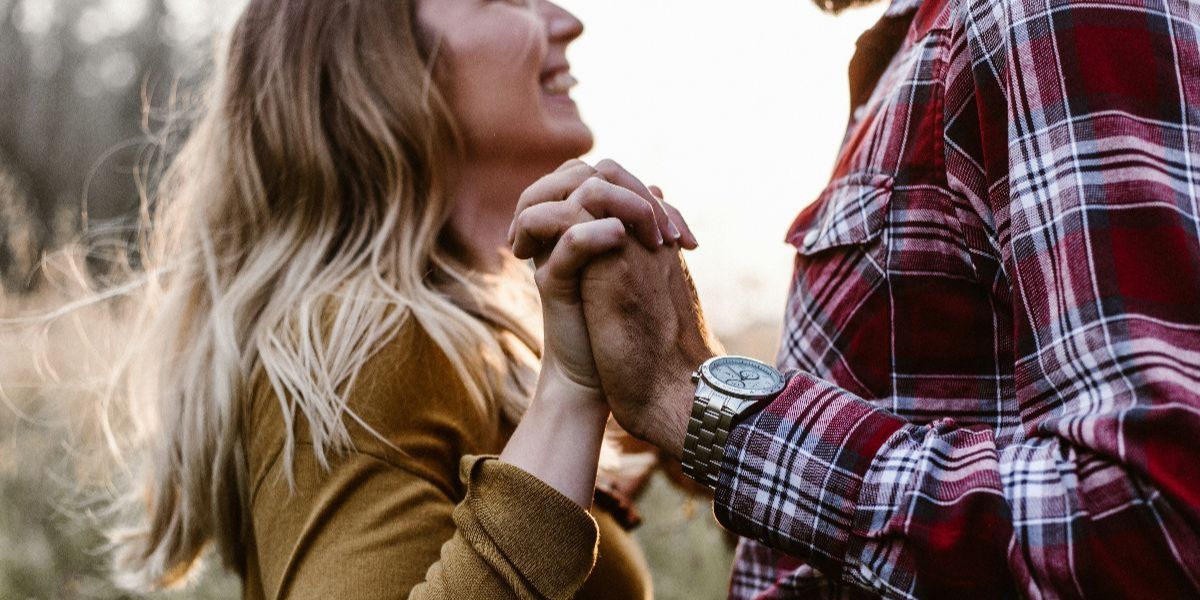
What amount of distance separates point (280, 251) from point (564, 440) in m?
0.83

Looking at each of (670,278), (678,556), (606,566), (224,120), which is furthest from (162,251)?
(678,556)

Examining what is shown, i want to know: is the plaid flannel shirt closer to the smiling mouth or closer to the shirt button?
the shirt button

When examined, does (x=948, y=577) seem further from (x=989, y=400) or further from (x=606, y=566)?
(x=606, y=566)

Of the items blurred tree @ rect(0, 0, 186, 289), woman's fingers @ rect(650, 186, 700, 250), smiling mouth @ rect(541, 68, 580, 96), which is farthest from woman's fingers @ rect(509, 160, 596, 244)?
blurred tree @ rect(0, 0, 186, 289)

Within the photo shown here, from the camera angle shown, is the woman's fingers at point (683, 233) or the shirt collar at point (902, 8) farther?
the shirt collar at point (902, 8)

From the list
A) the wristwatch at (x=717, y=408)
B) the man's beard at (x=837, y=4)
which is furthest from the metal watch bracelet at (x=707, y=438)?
the man's beard at (x=837, y=4)

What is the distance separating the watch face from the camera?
45.1 inches

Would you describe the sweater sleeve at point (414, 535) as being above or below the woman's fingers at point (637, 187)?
below

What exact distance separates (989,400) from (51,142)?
9048 mm

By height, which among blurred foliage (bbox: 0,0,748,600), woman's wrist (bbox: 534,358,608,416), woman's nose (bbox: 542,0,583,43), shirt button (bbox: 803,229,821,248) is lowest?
blurred foliage (bbox: 0,0,748,600)

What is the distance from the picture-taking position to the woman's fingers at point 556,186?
138 cm

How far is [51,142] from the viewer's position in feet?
28.0

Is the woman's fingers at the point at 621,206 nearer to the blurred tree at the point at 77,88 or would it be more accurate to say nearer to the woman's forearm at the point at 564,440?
the woman's forearm at the point at 564,440

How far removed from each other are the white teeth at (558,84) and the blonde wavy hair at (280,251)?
0.25m
